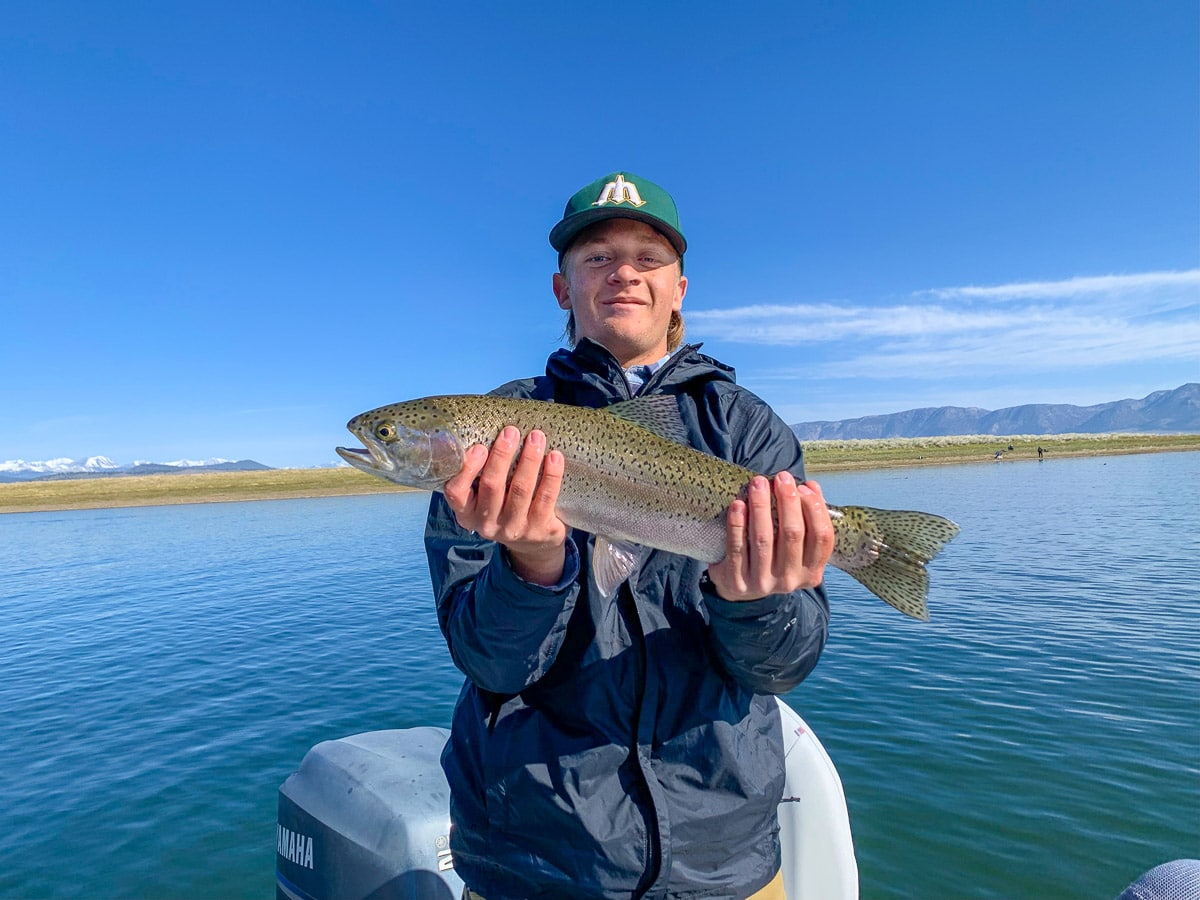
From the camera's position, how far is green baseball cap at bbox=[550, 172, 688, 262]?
3219mm

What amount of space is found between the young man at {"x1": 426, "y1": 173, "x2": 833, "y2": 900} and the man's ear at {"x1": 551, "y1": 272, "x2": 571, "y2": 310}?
0.62 m

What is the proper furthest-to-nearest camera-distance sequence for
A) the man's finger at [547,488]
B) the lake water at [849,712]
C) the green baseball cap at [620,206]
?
the lake water at [849,712], the green baseball cap at [620,206], the man's finger at [547,488]

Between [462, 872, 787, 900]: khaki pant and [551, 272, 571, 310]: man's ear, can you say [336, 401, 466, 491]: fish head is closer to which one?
[551, 272, 571, 310]: man's ear

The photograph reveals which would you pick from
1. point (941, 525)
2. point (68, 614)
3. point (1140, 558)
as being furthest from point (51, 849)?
point (1140, 558)

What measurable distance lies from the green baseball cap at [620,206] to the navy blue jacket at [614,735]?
152 cm

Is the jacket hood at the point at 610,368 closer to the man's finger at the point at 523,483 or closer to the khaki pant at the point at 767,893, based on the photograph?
the man's finger at the point at 523,483

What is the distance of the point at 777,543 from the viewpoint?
2.85 metres

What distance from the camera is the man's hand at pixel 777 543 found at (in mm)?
2756

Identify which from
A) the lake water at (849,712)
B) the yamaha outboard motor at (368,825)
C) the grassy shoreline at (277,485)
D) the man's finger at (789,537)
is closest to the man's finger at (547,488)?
the man's finger at (789,537)

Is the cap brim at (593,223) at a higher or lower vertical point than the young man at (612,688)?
higher

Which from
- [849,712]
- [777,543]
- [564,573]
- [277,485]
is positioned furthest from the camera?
[277,485]

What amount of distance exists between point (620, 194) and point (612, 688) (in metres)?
2.15

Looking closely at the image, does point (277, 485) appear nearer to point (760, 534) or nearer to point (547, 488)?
point (547, 488)

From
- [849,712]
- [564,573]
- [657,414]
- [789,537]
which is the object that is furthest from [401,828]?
[849,712]
